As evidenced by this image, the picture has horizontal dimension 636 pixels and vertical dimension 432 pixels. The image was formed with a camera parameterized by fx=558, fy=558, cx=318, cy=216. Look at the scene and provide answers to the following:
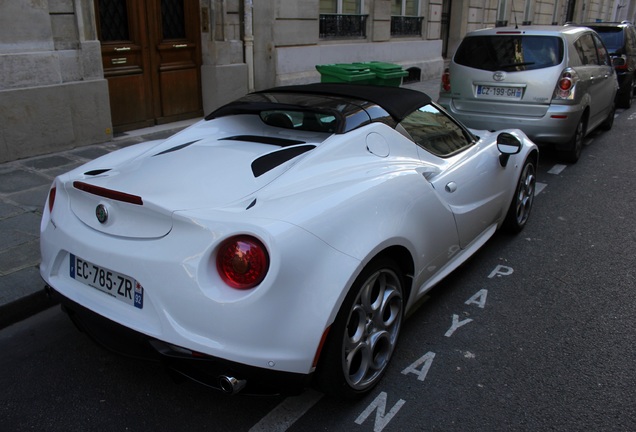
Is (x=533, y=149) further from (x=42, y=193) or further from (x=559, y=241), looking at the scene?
(x=42, y=193)

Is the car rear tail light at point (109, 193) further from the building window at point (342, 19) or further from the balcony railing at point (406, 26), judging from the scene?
the balcony railing at point (406, 26)

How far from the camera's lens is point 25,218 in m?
4.86

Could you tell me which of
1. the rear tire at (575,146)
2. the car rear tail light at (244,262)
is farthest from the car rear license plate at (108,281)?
the rear tire at (575,146)

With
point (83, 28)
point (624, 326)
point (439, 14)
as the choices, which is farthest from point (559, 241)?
point (439, 14)

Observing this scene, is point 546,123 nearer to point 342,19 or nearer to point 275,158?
point 275,158

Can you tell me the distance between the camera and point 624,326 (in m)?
3.55

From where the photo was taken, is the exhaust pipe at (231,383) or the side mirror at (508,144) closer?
the exhaust pipe at (231,383)

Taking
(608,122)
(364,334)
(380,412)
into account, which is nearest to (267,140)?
(364,334)

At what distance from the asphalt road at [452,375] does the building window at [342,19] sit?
895cm

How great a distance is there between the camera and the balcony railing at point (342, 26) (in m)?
12.1

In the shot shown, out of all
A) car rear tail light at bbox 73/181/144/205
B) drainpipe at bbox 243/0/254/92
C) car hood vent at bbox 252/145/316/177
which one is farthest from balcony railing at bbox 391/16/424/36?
car rear tail light at bbox 73/181/144/205

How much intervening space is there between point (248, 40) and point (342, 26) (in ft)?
12.0

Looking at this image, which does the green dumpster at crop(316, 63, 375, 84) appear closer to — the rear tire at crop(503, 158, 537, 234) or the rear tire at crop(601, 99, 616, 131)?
the rear tire at crop(503, 158, 537, 234)

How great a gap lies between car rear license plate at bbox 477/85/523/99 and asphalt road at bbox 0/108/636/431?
10.2 feet
